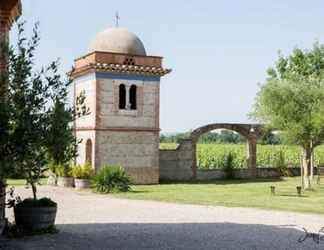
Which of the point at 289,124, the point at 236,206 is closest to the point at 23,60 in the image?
the point at 236,206

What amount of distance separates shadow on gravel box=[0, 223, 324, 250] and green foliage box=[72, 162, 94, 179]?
39.7ft

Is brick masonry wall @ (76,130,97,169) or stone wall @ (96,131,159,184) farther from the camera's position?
stone wall @ (96,131,159,184)

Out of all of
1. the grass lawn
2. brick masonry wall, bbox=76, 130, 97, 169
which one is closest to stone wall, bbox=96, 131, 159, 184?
brick masonry wall, bbox=76, 130, 97, 169

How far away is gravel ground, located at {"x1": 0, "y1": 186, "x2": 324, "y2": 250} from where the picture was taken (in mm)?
11695

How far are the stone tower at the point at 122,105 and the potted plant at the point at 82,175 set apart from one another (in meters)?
0.93

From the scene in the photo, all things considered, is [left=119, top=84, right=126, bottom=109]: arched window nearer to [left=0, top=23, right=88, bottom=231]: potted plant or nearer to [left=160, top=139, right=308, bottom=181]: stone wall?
[left=160, top=139, right=308, bottom=181]: stone wall

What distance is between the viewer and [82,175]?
2662 cm

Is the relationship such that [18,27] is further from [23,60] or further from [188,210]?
[188,210]

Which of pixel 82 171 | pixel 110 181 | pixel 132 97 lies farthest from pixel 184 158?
pixel 110 181

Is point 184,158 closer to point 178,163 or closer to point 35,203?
point 178,163

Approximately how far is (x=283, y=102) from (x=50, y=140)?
16.7m

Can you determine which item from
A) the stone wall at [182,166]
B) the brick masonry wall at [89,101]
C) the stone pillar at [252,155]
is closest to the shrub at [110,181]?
the brick masonry wall at [89,101]

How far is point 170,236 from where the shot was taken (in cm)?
1276

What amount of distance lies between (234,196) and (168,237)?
34.3 ft
